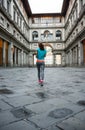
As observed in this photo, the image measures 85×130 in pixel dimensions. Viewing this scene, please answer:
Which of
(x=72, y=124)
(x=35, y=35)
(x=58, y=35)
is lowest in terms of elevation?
(x=72, y=124)

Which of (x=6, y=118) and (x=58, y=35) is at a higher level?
(x=58, y=35)

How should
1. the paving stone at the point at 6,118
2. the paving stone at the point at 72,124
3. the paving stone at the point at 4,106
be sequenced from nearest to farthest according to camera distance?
the paving stone at the point at 72,124, the paving stone at the point at 6,118, the paving stone at the point at 4,106

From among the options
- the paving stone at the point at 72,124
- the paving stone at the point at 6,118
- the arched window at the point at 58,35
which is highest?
the arched window at the point at 58,35

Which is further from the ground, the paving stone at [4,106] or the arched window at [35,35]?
the arched window at [35,35]

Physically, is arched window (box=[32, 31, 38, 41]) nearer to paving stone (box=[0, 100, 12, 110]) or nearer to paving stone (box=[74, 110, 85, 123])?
paving stone (box=[0, 100, 12, 110])

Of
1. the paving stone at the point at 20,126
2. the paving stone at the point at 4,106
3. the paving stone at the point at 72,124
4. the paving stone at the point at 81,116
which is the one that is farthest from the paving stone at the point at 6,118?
the paving stone at the point at 81,116

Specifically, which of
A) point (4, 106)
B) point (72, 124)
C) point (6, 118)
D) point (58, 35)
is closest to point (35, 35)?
point (58, 35)

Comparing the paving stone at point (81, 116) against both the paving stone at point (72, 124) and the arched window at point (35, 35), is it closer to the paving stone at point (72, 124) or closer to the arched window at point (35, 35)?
the paving stone at point (72, 124)

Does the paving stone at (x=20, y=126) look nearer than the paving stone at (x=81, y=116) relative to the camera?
Yes

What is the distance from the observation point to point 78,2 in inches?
915

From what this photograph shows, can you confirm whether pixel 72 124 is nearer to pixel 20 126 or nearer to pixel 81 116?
pixel 81 116

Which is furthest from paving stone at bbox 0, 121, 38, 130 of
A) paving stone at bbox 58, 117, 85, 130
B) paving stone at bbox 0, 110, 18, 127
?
paving stone at bbox 58, 117, 85, 130

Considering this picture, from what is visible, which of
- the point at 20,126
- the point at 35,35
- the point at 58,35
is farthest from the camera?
the point at 35,35

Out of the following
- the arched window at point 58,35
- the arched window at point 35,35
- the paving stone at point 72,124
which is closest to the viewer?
the paving stone at point 72,124
